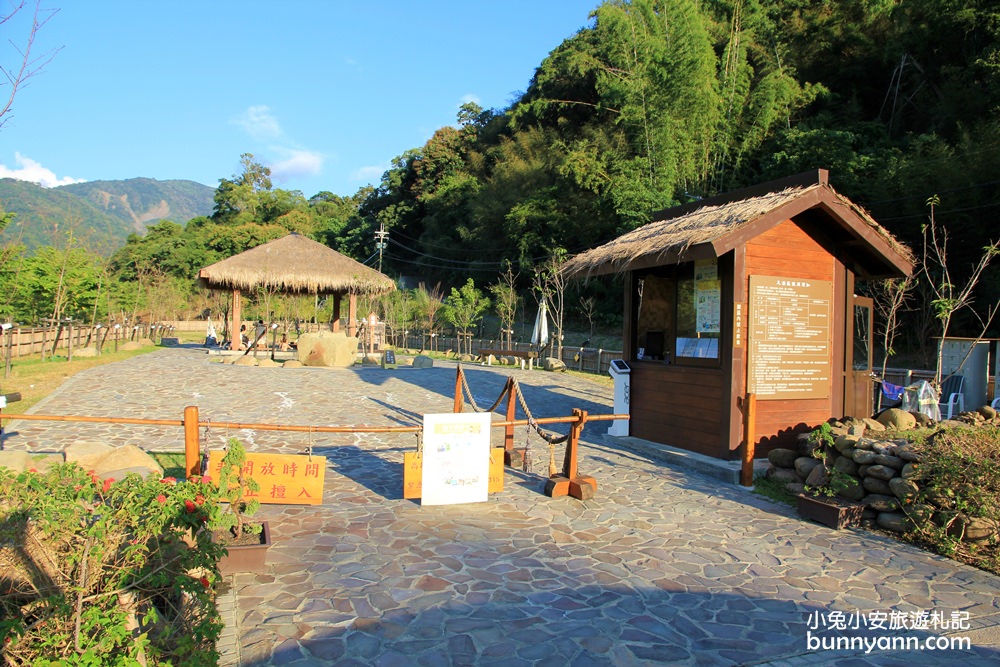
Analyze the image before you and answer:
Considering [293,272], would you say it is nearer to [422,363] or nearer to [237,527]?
[422,363]

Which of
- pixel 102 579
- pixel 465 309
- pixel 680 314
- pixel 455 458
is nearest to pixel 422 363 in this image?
pixel 465 309

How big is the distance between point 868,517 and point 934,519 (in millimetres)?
627

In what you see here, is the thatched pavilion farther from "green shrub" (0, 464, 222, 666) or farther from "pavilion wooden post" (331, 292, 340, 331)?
"green shrub" (0, 464, 222, 666)

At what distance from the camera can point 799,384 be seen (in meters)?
7.99

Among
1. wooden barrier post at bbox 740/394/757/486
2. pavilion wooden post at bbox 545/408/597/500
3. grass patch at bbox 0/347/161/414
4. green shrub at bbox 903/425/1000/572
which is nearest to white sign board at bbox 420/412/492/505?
pavilion wooden post at bbox 545/408/597/500

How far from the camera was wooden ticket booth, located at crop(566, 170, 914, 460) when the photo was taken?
7.65 meters

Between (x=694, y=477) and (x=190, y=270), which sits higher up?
(x=190, y=270)

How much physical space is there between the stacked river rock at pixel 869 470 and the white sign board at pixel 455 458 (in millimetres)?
3468

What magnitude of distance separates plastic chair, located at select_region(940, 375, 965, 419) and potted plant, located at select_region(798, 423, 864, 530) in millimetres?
5798

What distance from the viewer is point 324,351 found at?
757 inches

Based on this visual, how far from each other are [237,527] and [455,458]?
6.89 feet

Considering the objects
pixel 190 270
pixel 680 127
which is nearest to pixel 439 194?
pixel 190 270

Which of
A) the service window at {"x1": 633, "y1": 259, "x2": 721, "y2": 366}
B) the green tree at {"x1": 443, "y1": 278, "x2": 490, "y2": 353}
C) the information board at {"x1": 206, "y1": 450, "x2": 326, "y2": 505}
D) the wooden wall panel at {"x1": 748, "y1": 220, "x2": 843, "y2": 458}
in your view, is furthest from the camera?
the green tree at {"x1": 443, "y1": 278, "x2": 490, "y2": 353}

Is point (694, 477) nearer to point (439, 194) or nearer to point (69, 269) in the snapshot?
point (69, 269)
